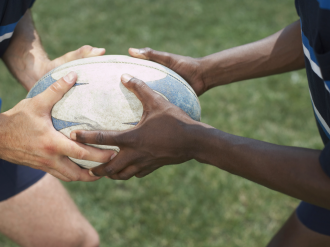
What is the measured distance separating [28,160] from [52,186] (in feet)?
2.06

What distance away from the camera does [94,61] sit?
2.20 m

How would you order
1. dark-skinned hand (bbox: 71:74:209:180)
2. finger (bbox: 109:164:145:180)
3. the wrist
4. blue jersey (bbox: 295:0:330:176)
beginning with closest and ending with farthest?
blue jersey (bbox: 295:0:330:176) < dark-skinned hand (bbox: 71:74:209:180) < finger (bbox: 109:164:145:180) < the wrist

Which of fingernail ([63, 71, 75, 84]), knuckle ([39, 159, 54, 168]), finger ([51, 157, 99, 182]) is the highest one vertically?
fingernail ([63, 71, 75, 84])

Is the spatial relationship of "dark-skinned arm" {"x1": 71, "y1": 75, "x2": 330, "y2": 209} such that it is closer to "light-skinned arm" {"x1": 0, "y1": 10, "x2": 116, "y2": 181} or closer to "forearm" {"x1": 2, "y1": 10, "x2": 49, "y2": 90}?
"light-skinned arm" {"x1": 0, "y1": 10, "x2": 116, "y2": 181}

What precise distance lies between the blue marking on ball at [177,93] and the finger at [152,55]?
0.29m

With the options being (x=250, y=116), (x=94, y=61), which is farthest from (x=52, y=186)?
(x=250, y=116)

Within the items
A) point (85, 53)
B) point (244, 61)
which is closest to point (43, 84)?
point (85, 53)

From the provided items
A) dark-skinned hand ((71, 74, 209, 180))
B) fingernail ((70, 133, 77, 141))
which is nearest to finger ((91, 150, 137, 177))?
dark-skinned hand ((71, 74, 209, 180))

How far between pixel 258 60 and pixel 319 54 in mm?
966

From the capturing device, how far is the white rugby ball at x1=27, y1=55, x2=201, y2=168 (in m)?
2.00

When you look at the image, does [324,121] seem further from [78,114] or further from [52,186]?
[52,186]

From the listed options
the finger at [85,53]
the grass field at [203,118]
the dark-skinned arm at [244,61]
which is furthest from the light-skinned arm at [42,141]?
the grass field at [203,118]

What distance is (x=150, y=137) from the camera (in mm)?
1815

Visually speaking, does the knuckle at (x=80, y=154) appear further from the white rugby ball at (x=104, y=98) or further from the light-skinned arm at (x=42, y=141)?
the white rugby ball at (x=104, y=98)
